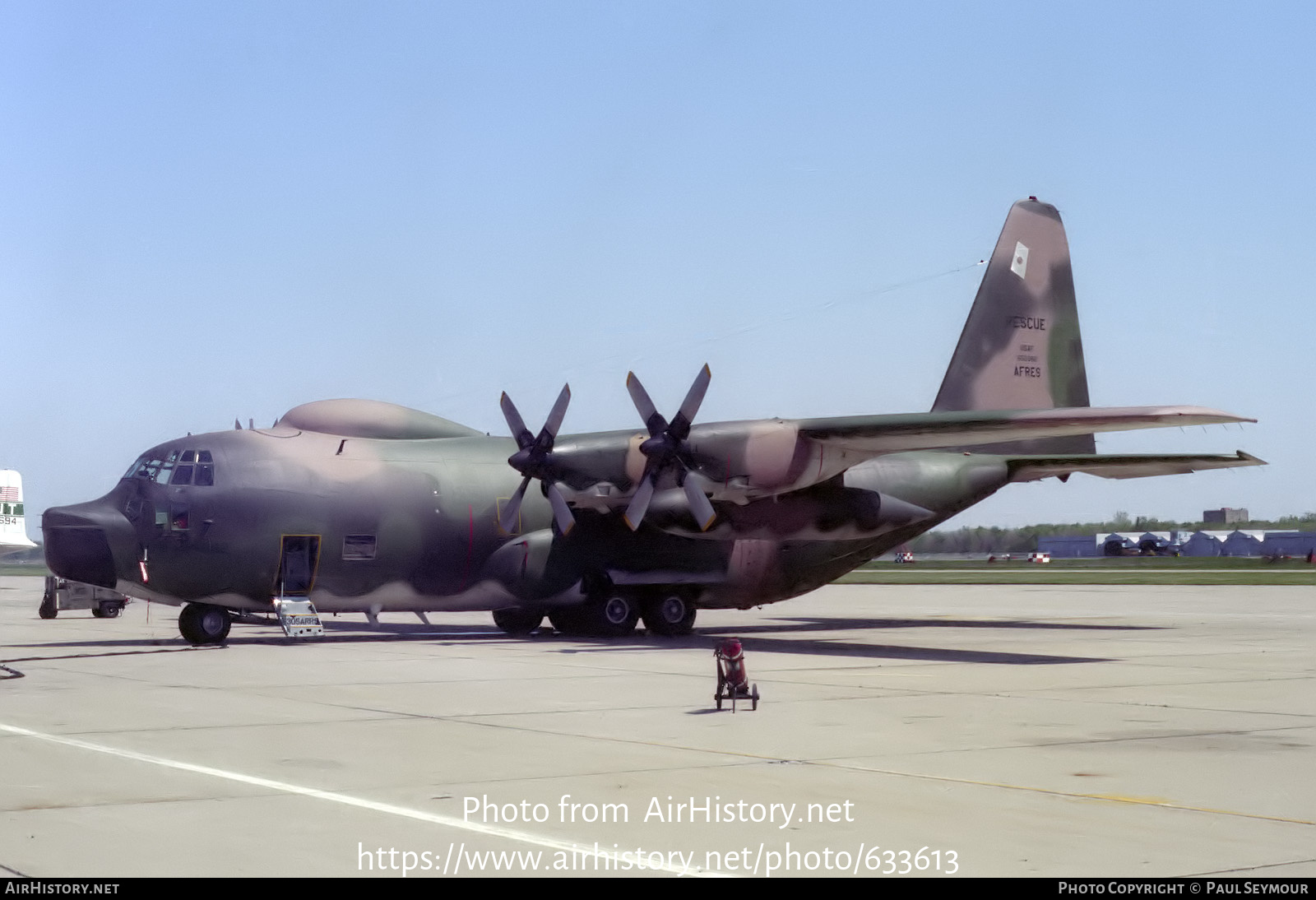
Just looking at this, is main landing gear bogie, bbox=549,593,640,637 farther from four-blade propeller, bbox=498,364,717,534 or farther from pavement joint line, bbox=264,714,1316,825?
pavement joint line, bbox=264,714,1316,825

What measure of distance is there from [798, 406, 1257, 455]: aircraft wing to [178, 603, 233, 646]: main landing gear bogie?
39.6ft

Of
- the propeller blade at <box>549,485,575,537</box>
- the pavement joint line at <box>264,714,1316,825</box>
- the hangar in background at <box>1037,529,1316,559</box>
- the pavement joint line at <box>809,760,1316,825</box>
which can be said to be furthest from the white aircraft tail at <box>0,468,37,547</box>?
the hangar in background at <box>1037,529,1316,559</box>

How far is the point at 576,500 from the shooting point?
28.5 m

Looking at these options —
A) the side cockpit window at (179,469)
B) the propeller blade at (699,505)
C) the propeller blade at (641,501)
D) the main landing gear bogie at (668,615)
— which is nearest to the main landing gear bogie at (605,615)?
the main landing gear bogie at (668,615)

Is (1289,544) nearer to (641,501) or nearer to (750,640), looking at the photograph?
(750,640)

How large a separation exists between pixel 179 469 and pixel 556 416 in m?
7.48

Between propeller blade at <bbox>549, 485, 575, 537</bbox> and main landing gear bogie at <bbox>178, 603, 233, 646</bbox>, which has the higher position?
propeller blade at <bbox>549, 485, 575, 537</bbox>

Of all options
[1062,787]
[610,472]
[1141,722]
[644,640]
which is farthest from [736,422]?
[1062,787]

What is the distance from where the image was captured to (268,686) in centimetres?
1841

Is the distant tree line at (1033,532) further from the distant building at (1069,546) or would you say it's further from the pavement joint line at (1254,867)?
the pavement joint line at (1254,867)

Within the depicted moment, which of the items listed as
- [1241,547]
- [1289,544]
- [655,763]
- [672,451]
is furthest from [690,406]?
[1241,547]

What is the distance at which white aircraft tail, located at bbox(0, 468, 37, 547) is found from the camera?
66069 millimetres

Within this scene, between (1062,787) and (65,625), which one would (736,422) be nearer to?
(1062,787)
